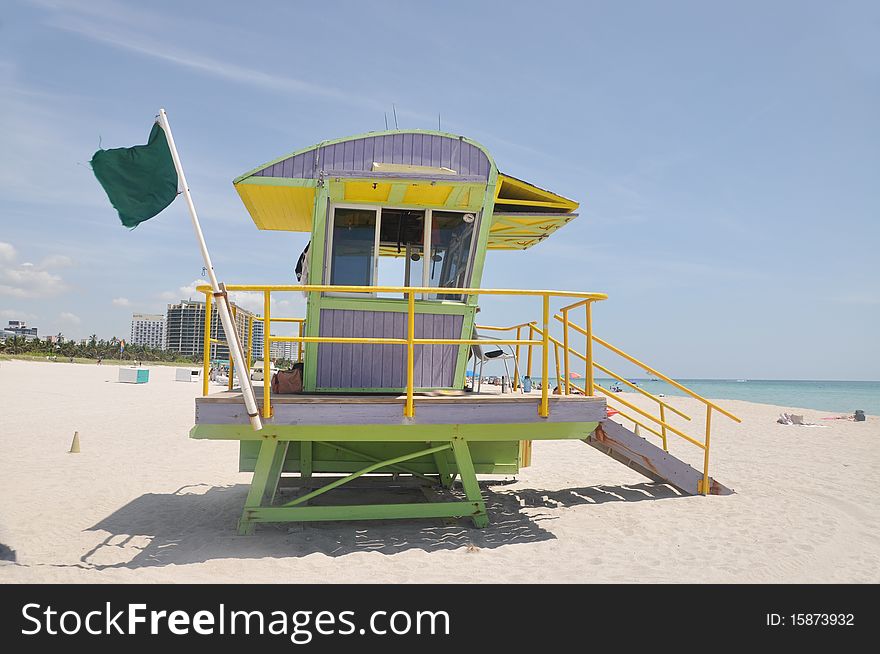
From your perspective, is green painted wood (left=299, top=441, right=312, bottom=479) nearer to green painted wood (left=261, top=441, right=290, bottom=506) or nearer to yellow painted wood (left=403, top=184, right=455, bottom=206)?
green painted wood (left=261, top=441, right=290, bottom=506)

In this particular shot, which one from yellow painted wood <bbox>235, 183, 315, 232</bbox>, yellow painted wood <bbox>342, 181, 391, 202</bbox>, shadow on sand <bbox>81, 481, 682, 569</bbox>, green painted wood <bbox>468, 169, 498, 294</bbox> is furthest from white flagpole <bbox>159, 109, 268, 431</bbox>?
green painted wood <bbox>468, 169, 498, 294</bbox>

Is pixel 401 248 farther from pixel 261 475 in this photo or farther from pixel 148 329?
pixel 148 329

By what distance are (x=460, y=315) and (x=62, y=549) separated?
15.8 feet

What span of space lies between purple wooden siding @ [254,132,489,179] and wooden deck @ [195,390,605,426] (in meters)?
2.67

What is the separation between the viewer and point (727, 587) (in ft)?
18.0

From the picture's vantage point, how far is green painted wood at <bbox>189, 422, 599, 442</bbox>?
6.09 metres

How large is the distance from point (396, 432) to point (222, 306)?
6.85 ft

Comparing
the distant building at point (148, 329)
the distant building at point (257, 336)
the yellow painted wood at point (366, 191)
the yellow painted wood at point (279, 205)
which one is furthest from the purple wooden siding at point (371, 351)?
the distant building at point (148, 329)

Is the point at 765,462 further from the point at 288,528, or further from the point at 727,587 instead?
the point at 288,528

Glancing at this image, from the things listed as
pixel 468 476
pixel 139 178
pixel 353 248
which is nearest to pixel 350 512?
pixel 468 476

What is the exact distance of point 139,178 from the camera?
19.3 ft

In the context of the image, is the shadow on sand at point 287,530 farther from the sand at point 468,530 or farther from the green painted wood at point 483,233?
A: the green painted wood at point 483,233

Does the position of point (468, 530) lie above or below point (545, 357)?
below

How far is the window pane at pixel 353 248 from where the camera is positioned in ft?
24.2
